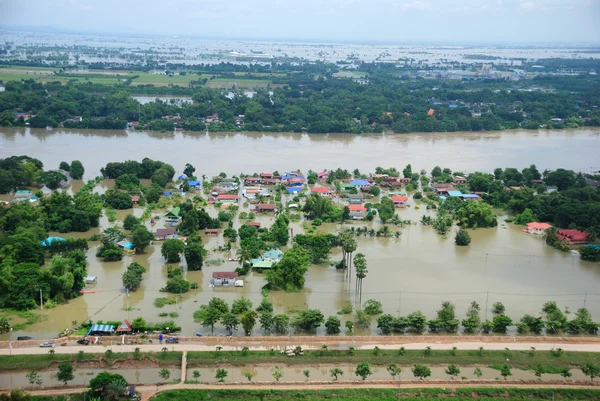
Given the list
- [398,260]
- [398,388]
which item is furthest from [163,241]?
[398,388]

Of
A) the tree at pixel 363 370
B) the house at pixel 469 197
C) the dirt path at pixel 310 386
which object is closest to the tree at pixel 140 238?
the dirt path at pixel 310 386

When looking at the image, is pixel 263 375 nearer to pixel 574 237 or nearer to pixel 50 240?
pixel 50 240

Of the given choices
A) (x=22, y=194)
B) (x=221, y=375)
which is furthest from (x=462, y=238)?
(x=22, y=194)

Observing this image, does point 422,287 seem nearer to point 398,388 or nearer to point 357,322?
point 357,322

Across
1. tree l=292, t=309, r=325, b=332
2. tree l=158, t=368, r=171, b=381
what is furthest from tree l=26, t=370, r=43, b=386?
tree l=292, t=309, r=325, b=332

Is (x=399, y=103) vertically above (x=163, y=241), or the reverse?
(x=399, y=103)

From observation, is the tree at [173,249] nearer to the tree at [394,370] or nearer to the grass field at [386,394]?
the grass field at [386,394]
